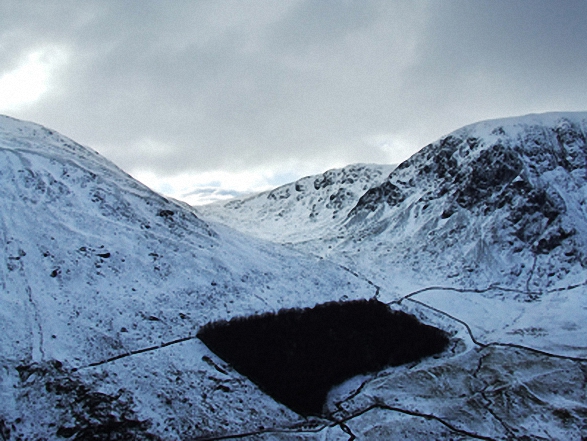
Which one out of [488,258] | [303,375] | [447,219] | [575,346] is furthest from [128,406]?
[447,219]

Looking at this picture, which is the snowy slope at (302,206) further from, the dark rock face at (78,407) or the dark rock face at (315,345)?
the dark rock face at (78,407)

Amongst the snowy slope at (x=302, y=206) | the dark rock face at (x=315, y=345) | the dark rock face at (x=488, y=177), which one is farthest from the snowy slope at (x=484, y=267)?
the dark rock face at (x=315, y=345)

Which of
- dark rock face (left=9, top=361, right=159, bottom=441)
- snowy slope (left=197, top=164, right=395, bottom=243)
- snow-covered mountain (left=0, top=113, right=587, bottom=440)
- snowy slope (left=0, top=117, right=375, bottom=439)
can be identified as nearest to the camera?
dark rock face (left=9, top=361, right=159, bottom=441)

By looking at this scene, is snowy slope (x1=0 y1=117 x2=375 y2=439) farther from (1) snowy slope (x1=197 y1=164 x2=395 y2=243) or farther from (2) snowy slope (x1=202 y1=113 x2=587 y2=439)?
(1) snowy slope (x1=197 y1=164 x2=395 y2=243)

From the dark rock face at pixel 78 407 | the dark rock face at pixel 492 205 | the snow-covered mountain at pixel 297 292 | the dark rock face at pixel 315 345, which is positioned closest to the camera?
the dark rock face at pixel 78 407

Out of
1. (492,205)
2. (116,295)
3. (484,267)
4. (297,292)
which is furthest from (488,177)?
(116,295)

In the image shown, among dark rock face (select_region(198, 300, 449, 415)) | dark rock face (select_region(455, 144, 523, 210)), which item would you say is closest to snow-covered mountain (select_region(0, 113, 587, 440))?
dark rock face (select_region(455, 144, 523, 210))
